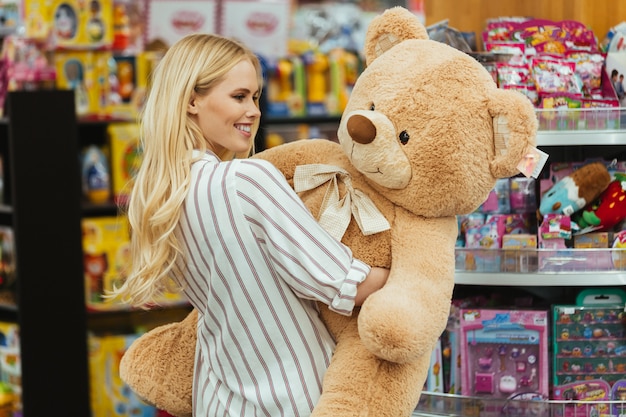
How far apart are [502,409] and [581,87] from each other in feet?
2.69

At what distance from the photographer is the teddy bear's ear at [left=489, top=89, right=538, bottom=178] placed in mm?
1678

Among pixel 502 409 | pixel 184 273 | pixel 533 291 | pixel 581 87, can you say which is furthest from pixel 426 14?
pixel 184 273

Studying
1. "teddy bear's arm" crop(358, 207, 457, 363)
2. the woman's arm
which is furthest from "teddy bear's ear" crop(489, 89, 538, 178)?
the woman's arm

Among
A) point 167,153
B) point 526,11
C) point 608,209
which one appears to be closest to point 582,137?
point 608,209

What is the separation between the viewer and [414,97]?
5.61 ft

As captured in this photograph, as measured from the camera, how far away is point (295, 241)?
1609 mm

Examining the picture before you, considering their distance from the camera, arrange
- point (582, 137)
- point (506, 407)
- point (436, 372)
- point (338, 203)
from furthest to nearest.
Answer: point (436, 372) < point (506, 407) < point (582, 137) < point (338, 203)

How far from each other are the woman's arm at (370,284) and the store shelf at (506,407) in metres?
0.78

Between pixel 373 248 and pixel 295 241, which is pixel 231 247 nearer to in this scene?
pixel 295 241

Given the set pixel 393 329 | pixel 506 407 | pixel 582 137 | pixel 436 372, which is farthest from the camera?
pixel 436 372

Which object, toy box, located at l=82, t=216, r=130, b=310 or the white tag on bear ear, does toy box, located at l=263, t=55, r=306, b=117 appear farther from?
the white tag on bear ear

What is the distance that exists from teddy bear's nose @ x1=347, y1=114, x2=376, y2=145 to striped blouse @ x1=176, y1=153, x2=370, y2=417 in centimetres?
14

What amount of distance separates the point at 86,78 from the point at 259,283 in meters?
2.83

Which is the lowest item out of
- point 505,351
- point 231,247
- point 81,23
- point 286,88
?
point 505,351
